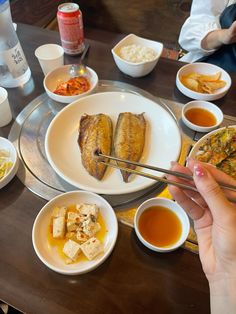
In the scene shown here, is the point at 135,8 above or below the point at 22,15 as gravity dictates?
below

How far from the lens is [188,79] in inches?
55.0

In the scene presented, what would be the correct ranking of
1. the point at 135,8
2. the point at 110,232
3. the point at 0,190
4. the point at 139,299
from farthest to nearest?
the point at 135,8 < the point at 0,190 < the point at 110,232 < the point at 139,299

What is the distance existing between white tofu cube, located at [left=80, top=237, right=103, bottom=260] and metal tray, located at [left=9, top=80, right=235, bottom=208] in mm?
Result: 172

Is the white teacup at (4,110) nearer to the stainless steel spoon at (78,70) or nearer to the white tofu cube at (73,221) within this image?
the stainless steel spoon at (78,70)

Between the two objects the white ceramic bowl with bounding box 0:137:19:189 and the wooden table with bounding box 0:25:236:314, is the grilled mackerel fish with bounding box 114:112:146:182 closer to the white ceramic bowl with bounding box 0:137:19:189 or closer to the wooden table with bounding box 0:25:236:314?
the wooden table with bounding box 0:25:236:314

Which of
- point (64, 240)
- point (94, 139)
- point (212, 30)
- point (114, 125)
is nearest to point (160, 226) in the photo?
point (64, 240)

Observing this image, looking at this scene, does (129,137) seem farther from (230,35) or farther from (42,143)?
(230,35)

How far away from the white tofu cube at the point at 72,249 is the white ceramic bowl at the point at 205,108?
2.29 feet

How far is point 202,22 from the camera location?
1731 mm

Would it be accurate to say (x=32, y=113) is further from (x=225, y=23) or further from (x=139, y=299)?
(x=225, y=23)

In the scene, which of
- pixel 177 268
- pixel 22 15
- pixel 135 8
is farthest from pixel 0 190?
pixel 135 8

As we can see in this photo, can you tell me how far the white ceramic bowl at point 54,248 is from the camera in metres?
0.82

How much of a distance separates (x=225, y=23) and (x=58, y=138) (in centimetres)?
128

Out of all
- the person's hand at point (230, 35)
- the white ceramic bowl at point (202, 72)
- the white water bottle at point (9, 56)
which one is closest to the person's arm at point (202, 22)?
the person's hand at point (230, 35)
